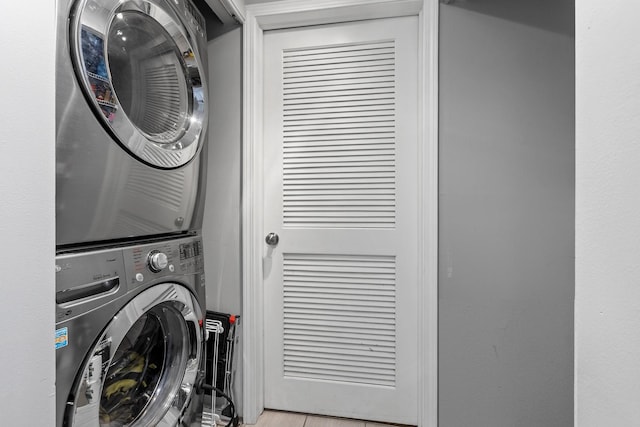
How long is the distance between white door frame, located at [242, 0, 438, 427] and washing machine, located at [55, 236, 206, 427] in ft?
1.27

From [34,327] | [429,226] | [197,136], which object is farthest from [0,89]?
[429,226]

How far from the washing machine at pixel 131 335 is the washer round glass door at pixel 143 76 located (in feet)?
1.05

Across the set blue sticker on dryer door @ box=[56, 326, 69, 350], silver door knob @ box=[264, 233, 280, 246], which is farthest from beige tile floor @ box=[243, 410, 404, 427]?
blue sticker on dryer door @ box=[56, 326, 69, 350]

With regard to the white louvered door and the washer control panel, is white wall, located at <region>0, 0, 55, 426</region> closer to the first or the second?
the washer control panel

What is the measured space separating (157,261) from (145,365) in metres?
0.38

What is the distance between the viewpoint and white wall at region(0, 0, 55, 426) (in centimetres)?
57

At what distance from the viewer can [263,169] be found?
1688 millimetres

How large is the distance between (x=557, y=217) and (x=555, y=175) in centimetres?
17

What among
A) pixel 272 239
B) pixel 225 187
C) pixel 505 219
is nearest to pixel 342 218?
pixel 272 239

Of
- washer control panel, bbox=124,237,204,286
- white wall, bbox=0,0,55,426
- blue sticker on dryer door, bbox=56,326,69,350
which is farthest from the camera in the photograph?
washer control panel, bbox=124,237,204,286

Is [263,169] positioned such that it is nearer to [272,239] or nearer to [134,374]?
[272,239]

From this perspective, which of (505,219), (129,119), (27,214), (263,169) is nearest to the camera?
(27,214)

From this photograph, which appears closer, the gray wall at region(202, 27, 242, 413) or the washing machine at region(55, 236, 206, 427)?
the washing machine at region(55, 236, 206, 427)

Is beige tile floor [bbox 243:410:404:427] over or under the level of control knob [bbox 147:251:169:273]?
under
